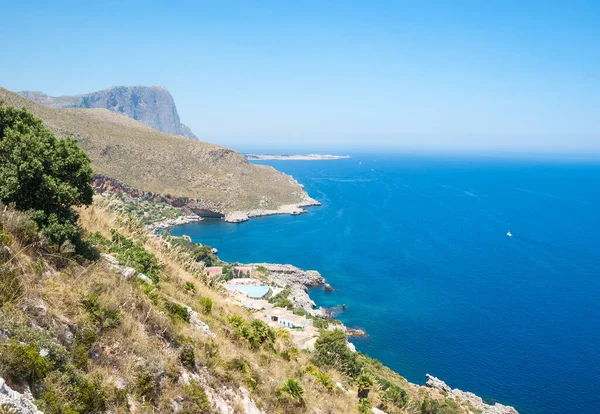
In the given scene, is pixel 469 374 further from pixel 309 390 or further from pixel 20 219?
pixel 20 219

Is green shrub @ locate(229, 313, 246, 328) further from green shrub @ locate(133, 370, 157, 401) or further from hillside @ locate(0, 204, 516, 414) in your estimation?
green shrub @ locate(133, 370, 157, 401)

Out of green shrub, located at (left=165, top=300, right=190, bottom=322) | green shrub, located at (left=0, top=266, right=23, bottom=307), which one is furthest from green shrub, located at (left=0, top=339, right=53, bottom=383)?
green shrub, located at (left=165, top=300, right=190, bottom=322)

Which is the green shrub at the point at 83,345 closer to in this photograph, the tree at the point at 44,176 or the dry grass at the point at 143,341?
the dry grass at the point at 143,341

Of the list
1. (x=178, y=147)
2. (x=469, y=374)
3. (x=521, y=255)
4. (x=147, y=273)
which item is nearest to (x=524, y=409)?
(x=469, y=374)

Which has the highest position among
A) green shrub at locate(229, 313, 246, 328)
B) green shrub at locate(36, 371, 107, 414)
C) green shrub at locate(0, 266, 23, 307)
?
green shrub at locate(0, 266, 23, 307)

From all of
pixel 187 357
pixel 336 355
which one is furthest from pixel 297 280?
pixel 187 357

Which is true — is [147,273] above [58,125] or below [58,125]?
below

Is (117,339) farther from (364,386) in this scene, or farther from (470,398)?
(470,398)

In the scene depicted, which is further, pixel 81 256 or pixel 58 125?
pixel 58 125

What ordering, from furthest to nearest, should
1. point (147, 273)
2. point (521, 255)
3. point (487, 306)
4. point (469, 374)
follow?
point (521, 255)
point (487, 306)
point (469, 374)
point (147, 273)
